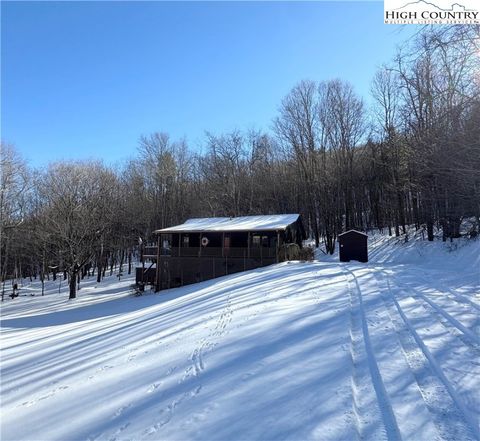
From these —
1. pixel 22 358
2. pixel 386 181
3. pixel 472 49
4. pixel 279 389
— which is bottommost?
pixel 22 358

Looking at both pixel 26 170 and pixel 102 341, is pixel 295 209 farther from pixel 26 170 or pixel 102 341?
pixel 102 341

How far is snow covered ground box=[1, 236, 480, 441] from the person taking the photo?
3170 mm

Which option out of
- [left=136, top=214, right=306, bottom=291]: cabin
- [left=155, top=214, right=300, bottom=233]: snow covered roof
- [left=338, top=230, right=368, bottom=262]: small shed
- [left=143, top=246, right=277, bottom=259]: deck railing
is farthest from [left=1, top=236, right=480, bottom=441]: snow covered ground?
[left=338, top=230, right=368, bottom=262]: small shed

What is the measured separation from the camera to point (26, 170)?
31.3 meters

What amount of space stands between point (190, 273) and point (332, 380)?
20807 mm

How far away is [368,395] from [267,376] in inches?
45.3

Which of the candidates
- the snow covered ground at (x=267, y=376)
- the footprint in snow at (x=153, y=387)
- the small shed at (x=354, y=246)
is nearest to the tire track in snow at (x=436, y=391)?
the snow covered ground at (x=267, y=376)

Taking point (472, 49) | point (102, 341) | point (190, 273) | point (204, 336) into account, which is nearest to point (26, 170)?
point (190, 273)

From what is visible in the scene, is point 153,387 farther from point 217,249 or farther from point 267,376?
point 217,249

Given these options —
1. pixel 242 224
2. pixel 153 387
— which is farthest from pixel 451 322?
pixel 242 224

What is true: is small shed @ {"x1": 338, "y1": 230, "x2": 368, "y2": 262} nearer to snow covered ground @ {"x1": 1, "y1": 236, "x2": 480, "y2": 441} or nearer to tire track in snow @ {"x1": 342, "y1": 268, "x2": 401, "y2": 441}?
snow covered ground @ {"x1": 1, "y1": 236, "x2": 480, "y2": 441}

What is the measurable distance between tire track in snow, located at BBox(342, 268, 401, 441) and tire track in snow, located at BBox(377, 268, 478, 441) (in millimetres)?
419

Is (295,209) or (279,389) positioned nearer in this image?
(279,389)

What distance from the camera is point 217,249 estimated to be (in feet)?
78.0
